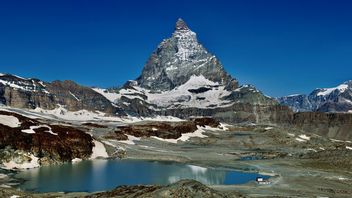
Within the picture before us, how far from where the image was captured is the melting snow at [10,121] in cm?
10238

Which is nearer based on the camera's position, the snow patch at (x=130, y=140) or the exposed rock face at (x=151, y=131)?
the snow patch at (x=130, y=140)

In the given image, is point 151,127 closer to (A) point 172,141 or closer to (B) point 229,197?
(A) point 172,141

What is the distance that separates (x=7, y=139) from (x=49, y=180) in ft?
76.7

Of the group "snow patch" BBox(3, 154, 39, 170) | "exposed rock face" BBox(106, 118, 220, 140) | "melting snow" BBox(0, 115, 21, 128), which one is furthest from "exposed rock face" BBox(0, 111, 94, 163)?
"exposed rock face" BBox(106, 118, 220, 140)

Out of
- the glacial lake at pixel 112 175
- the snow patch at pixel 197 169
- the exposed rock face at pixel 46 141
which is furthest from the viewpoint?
the exposed rock face at pixel 46 141

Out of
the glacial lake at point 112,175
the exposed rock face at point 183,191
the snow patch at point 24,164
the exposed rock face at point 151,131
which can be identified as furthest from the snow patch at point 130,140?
the exposed rock face at point 183,191

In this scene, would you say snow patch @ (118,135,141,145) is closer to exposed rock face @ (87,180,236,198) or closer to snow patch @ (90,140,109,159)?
snow patch @ (90,140,109,159)

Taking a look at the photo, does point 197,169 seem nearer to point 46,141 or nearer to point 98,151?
point 98,151

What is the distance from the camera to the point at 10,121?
4131 inches

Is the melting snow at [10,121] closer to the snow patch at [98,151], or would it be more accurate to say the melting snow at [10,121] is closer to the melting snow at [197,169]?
the snow patch at [98,151]

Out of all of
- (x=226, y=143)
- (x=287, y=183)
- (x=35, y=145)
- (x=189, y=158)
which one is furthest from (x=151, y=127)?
(x=287, y=183)

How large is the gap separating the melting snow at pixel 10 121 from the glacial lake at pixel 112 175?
18002mm

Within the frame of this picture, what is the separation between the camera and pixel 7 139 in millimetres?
89750

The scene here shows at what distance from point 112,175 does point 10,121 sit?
38.6 meters
